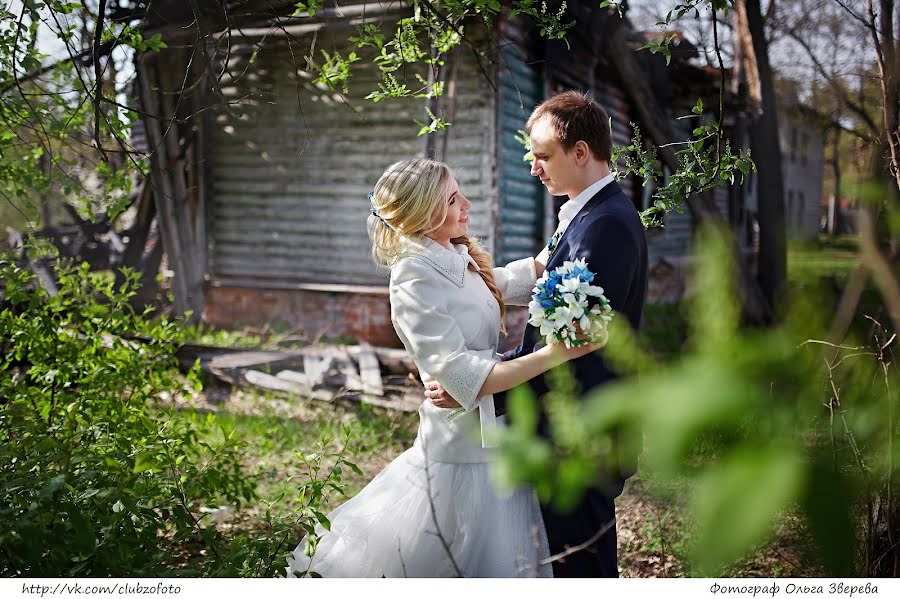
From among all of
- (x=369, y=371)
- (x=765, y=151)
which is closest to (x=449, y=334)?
(x=369, y=371)

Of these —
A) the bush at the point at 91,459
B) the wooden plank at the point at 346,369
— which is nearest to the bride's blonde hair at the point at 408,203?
the bush at the point at 91,459

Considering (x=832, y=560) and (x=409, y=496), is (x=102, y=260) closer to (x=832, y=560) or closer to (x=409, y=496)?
(x=409, y=496)

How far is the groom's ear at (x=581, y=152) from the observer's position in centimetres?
205

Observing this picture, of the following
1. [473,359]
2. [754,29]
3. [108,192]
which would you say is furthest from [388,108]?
[473,359]

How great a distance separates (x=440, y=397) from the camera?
2080 millimetres

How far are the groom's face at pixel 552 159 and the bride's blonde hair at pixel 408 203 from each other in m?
0.29

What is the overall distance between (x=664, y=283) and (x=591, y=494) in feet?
32.4

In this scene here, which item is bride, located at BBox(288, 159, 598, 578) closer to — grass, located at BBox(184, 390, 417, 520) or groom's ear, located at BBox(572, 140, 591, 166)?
groom's ear, located at BBox(572, 140, 591, 166)

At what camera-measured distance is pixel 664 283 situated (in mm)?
11438

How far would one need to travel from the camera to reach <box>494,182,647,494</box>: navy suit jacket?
76.2 inches

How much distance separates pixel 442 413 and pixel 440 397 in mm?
247

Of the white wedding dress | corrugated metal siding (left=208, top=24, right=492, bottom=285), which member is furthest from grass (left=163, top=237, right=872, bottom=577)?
corrugated metal siding (left=208, top=24, right=492, bottom=285)

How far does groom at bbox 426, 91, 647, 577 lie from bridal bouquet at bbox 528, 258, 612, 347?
0.36 meters

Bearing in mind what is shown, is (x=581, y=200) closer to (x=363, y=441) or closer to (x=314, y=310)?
(x=363, y=441)
